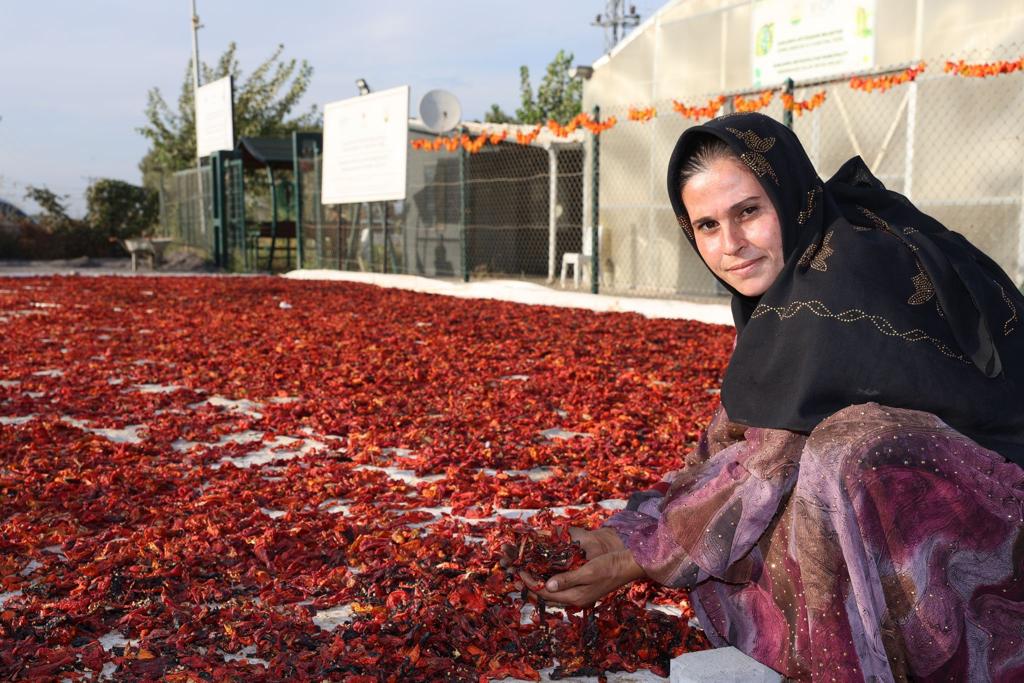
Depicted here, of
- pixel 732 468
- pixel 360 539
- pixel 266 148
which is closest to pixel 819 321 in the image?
pixel 732 468

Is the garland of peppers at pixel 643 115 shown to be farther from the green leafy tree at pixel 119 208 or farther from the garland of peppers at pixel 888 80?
the green leafy tree at pixel 119 208

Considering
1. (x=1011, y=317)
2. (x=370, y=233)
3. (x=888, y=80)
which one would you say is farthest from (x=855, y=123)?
(x=1011, y=317)

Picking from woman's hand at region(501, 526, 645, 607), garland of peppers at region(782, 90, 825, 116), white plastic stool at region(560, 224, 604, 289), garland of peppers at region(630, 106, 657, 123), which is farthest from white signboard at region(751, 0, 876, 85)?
woman's hand at region(501, 526, 645, 607)

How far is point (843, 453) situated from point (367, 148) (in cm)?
1484

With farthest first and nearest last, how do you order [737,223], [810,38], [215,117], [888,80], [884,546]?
[215,117]
[810,38]
[888,80]
[737,223]
[884,546]

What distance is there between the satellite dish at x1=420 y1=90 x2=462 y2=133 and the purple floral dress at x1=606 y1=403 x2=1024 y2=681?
13044 mm

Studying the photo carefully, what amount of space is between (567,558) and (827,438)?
716 mm

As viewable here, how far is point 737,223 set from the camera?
219 cm

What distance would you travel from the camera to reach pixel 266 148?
792 inches

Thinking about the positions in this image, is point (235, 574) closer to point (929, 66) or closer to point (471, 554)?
point (471, 554)

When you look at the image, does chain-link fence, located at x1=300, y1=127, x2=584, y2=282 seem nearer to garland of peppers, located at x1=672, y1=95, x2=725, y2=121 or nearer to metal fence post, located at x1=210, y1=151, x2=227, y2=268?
metal fence post, located at x1=210, y1=151, x2=227, y2=268

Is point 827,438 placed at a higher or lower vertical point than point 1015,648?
higher

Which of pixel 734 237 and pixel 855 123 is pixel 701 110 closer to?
pixel 855 123

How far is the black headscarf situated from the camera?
191cm
